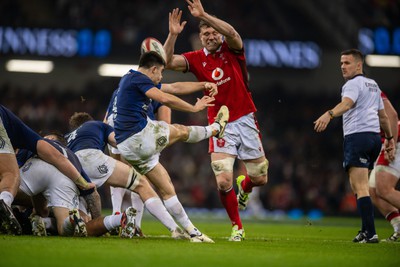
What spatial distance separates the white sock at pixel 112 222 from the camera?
328 inches

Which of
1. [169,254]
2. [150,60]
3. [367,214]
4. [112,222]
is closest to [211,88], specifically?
[150,60]

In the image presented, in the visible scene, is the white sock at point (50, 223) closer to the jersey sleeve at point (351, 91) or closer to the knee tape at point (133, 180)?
the knee tape at point (133, 180)

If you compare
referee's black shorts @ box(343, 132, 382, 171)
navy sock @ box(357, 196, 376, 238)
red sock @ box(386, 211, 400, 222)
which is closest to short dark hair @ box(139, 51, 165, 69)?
referee's black shorts @ box(343, 132, 382, 171)

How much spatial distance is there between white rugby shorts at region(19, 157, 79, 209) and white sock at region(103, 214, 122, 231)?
0.56m

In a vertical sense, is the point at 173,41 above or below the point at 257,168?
above

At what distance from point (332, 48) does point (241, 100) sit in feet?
57.4

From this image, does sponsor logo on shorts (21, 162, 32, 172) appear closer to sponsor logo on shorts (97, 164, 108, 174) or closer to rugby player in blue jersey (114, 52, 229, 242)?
sponsor logo on shorts (97, 164, 108, 174)

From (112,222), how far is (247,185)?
2.81 meters

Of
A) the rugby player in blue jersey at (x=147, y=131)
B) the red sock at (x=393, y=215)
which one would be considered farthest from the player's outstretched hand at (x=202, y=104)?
the red sock at (x=393, y=215)

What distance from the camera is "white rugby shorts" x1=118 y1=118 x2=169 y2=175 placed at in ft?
26.7

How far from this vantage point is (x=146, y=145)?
8.15 metres

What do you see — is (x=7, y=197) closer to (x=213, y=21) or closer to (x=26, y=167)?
(x=26, y=167)

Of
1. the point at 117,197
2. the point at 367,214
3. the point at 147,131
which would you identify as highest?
the point at 147,131

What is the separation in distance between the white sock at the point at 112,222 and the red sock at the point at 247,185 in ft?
8.68
